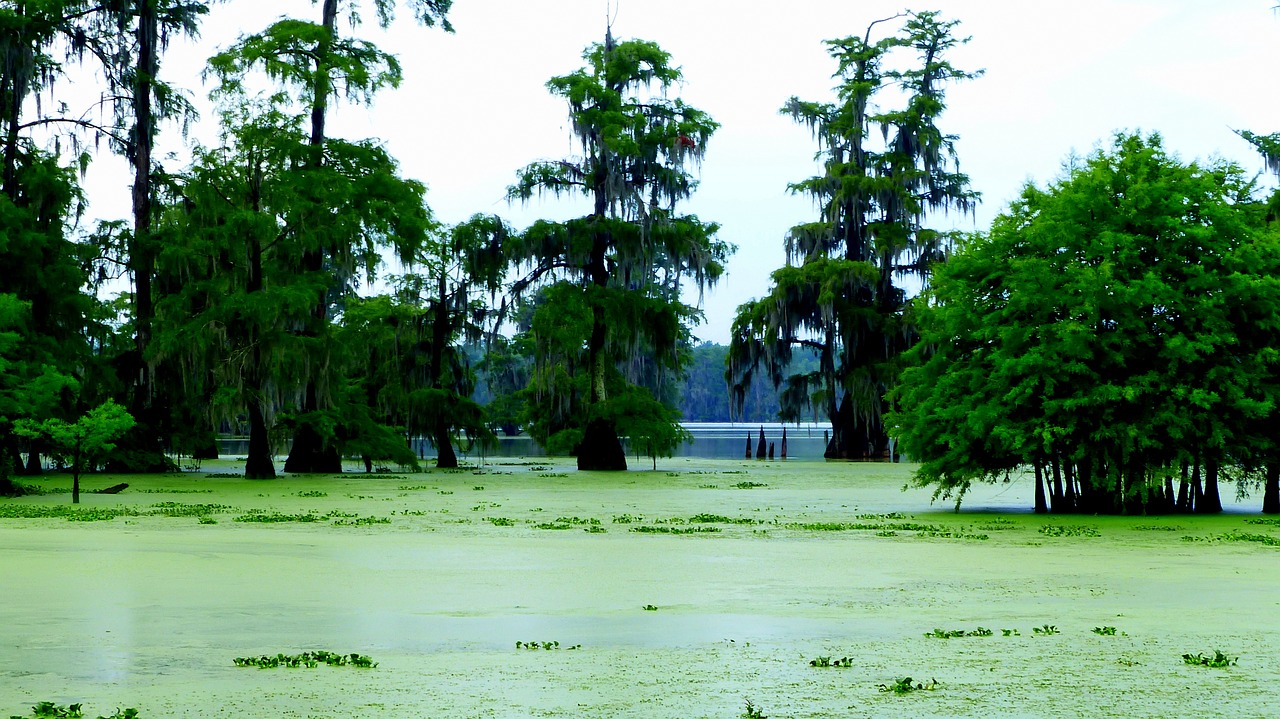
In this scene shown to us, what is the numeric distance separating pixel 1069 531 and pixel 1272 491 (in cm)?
579

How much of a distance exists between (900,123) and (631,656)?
46.4m

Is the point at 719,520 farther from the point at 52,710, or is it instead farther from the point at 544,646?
Answer: the point at 52,710

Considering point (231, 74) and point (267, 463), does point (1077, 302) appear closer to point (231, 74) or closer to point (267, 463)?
point (267, 463)

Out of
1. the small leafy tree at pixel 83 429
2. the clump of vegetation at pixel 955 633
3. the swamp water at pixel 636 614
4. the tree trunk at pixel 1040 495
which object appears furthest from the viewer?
the small leafy tree at pixel 83 429

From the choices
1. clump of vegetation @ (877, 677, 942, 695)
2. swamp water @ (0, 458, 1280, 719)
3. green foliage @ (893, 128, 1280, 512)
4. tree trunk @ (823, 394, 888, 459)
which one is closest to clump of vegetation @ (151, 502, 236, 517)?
swamp water @ (0, 458, 1280, 719)

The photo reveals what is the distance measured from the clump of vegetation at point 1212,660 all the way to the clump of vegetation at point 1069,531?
381 inches

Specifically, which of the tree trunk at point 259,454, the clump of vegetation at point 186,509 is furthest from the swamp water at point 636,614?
the tree trunk at point 259,454

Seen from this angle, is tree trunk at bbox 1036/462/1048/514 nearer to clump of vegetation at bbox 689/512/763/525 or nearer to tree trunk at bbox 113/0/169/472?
clump of vegetation at bbox 689/512/763/525

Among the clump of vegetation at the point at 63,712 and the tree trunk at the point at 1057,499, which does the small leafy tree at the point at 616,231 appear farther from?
the clump of vegetation at the point at 63,712

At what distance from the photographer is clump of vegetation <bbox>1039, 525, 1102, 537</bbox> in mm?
17964

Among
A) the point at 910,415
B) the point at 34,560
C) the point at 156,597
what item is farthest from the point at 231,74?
the point at 156,597

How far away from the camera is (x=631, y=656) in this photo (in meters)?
8.56

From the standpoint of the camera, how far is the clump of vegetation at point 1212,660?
26.5 feet

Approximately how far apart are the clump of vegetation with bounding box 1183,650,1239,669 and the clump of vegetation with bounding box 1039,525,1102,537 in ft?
31.8
